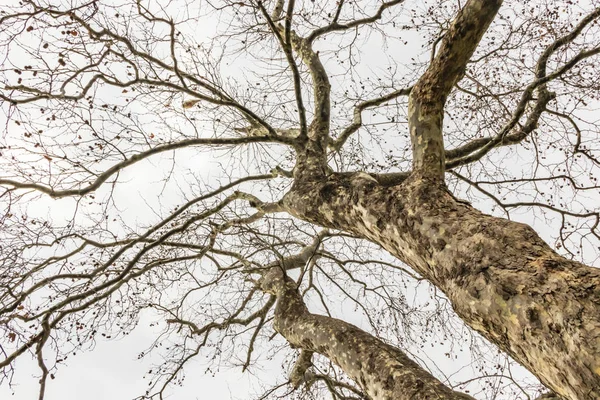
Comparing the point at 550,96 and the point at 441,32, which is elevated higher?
the point at 441,32

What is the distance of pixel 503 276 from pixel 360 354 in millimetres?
1428

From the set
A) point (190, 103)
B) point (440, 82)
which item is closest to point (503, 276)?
point (440, 82)

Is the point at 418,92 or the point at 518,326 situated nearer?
the point at 518,326

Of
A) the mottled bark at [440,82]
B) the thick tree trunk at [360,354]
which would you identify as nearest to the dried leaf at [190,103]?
the thick tree trunk at [360,354]

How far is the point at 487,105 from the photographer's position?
401cm

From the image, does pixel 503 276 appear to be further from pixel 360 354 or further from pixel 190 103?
pixel 190 103

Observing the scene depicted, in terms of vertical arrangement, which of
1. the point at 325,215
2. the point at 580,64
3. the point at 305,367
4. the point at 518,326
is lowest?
the point at 518,326

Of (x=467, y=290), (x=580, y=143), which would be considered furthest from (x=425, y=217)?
(x=580, y=143)

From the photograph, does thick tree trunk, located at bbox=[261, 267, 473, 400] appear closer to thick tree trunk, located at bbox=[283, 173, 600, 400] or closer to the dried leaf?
thick tree trunk, located at bbox=[283, 173, 600, 400]

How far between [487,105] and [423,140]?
168cm

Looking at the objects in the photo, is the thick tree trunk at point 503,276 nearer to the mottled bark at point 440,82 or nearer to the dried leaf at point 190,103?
the mottled bark at point 440,82

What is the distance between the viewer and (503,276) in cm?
163

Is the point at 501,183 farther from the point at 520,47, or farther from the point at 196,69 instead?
the point at 196,69

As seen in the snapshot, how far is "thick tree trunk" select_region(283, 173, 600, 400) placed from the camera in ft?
4.33
